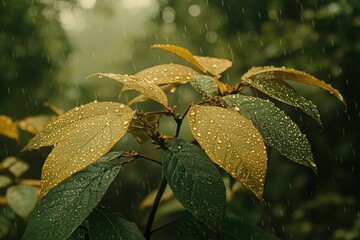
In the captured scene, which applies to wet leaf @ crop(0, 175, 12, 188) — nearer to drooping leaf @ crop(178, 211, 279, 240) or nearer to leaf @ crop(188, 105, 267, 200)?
drooping leaf @ crop(178, 211, 279, 240)

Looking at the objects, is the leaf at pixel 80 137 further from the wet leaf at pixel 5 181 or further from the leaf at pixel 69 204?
the wet leaf at pixel 5 181

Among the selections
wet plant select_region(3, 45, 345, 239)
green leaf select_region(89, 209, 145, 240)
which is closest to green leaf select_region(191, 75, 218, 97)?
wet plant select_region(3, 45, 345, 239)

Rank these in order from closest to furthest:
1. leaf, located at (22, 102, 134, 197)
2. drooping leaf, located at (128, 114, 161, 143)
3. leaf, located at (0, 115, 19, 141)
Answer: leaf, located at (22, 102, 134, 197) < drooping leaf, located at (128, 114, 161, 143) < leaf, located at (0, 115, 19, 141)

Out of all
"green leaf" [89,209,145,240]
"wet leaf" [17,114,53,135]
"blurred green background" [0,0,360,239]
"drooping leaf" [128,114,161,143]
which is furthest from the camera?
"blurred green background" [0,0,360,239]

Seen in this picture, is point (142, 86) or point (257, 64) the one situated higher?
point (142, 86)

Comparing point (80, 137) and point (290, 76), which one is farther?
point (290, 76)

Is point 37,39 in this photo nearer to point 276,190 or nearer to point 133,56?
point 276,190

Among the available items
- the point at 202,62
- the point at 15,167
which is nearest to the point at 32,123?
the point at 15,167

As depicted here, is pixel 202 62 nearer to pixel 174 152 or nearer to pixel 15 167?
pixel 174 152
